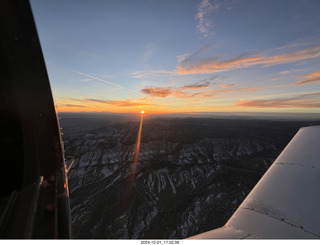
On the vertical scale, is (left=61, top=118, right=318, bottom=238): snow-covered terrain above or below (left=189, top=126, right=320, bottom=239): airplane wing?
below

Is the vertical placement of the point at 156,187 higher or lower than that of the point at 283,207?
lower

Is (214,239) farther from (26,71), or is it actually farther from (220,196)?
(220,196)

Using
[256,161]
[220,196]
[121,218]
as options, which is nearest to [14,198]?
[121,218]

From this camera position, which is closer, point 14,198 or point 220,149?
point 14,198

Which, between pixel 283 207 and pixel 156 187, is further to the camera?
pixel 156 187

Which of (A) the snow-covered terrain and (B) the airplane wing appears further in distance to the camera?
(A) the snow-covered terrain

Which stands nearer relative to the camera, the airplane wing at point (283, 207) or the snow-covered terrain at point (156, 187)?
the airplane wing at point (283, 207)

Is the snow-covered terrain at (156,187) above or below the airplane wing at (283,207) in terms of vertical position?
below
